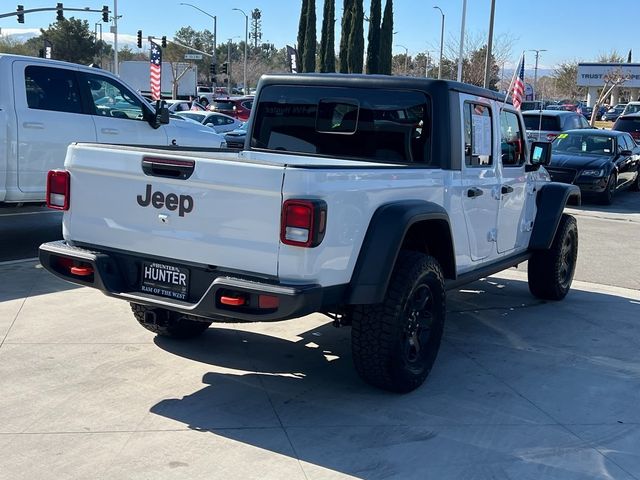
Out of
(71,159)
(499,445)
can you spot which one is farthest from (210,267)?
(499,445)

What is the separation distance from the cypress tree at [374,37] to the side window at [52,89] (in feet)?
155

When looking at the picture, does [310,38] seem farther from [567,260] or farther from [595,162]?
[567,260]

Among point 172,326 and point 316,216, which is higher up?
point 316,216

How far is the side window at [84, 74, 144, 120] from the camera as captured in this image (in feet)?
29.4

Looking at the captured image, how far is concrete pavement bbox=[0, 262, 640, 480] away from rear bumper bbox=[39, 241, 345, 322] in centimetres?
68

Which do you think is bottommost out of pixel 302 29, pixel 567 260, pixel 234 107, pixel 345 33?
pixel 567 260

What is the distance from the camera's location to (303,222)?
148 inches

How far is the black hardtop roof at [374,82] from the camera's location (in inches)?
205

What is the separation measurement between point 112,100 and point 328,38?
52.0m

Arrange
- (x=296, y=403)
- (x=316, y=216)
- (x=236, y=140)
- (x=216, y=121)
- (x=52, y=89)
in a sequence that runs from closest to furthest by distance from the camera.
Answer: (x=316, y=216) < (x=296, y=403) < (x=52, y=89) < (x=236, y=140) < (x=216, y=121)

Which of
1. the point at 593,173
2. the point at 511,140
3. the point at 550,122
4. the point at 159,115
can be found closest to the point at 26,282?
the point at 159,115

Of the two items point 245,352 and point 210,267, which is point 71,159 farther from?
point 245,352

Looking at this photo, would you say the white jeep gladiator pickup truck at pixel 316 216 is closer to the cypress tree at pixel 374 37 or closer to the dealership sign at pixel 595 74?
the cypress tree at pixel 374 37

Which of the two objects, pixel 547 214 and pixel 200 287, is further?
pixel 547 214
